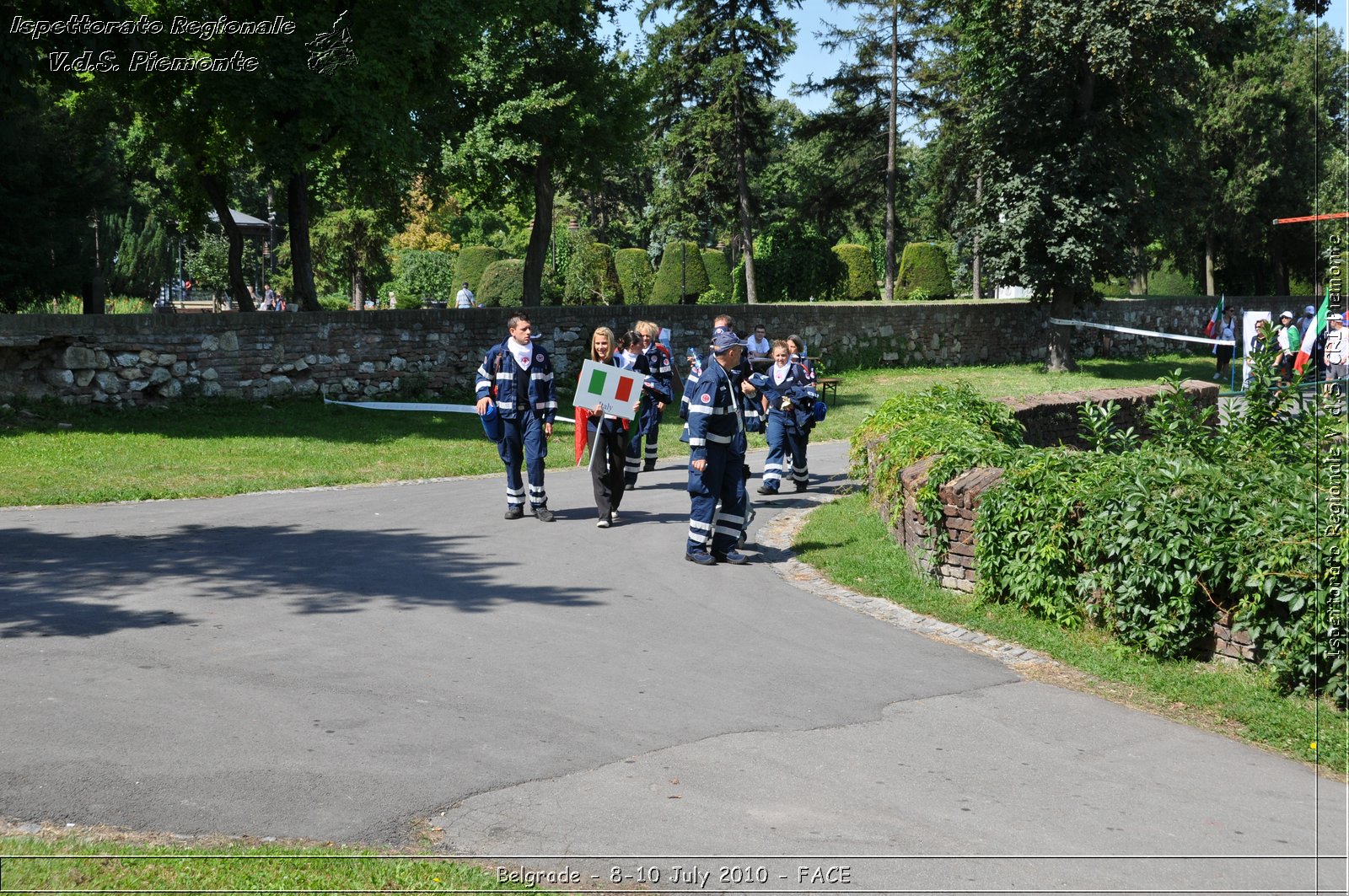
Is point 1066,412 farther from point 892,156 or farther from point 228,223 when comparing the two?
point 892,156

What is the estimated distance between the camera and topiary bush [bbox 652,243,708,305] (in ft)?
152

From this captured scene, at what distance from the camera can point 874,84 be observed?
1817 inches

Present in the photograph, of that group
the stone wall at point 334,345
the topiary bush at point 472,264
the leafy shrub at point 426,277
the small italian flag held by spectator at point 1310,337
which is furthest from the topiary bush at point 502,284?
the small italian flag held by spectator at point 1310,337

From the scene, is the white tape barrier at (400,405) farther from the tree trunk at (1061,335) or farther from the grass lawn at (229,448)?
the tree trunk at (1061,335)

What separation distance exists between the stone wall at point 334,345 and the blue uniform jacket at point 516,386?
835cm

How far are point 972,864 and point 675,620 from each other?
13.1ft

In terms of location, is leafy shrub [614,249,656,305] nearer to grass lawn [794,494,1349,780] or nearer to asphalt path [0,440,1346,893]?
grass lawn [794,494,1349,780]

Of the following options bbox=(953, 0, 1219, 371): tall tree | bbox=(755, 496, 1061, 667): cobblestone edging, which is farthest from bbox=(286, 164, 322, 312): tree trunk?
bbox=(953, 0, 1219, 371): tall tree

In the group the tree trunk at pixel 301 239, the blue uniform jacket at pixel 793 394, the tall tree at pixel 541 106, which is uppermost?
the tall tree at pixel 541 106

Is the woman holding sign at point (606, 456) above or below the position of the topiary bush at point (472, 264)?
below

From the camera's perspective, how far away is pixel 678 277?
47.0m

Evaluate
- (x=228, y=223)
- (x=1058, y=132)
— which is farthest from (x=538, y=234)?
(x=1058, y=132)

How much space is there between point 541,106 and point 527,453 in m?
18.0

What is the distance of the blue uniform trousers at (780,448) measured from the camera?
45.4 feet
